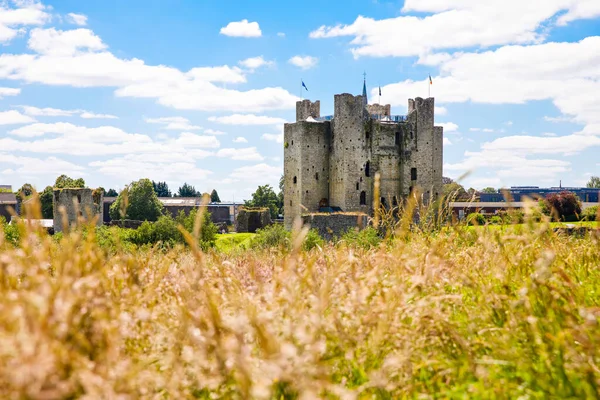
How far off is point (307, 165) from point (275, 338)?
43.6 metres

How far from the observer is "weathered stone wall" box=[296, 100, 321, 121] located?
5053cm

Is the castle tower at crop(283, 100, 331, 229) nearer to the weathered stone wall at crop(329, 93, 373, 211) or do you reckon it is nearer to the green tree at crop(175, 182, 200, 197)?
the weathered stone wall at crop(329, 93, 373, 211)

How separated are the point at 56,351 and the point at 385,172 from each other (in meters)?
45.7

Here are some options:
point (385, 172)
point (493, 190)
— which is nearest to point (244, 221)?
point (385, 172)

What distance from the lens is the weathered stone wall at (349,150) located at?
45062 mm

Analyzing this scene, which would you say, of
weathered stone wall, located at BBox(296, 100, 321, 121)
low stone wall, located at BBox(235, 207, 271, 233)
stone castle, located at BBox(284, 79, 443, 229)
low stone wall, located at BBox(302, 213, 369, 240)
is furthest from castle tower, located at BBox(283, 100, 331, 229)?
low stone wall, located at BBox(235, 207, 271, 233)

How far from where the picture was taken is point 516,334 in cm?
282

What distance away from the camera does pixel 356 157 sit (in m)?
45.4

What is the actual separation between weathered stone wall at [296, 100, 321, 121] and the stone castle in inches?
94.7

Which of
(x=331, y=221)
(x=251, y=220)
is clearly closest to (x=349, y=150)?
(x=331, y=221)

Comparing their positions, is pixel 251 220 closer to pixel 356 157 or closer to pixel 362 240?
pixel 356 157

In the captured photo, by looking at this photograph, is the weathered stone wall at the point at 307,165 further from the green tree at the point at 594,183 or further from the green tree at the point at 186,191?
the green tree at the point at 594,183

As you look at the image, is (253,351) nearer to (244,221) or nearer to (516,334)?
(516,334)

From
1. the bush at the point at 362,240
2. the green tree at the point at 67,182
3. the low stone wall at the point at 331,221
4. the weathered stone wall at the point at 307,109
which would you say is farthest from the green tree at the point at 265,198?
the bush at the point at 362,240
